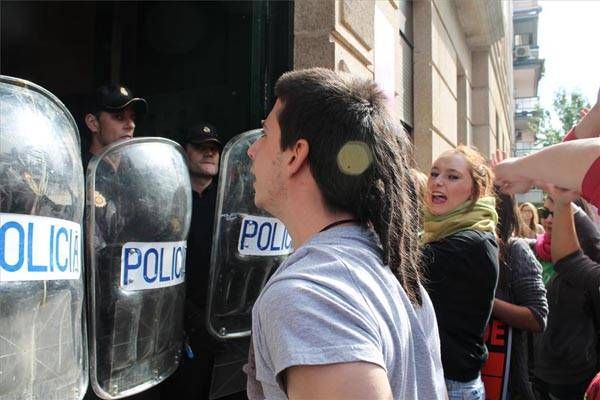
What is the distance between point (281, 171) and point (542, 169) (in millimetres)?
790

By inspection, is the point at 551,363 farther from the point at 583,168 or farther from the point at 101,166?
the point at 101,166

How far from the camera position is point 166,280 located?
196 centimetres

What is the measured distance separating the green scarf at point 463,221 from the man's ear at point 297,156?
135 cm

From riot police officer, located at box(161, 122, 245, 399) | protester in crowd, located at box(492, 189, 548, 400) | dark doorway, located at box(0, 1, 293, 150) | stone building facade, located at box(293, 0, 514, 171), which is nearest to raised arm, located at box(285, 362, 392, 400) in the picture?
stone building facade, located at box(293, 0, 514, 171)

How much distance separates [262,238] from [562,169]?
4.30 ft

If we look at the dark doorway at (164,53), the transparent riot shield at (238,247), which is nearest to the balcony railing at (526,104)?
the dark doorway at (164,53)

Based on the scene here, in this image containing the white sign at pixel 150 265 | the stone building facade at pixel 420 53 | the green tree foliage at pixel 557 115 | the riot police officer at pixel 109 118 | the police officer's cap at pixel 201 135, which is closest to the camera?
the white sign at pixel 150 265

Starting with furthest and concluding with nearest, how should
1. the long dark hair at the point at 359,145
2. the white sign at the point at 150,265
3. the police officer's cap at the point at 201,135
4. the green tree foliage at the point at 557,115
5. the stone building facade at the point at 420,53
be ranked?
the green tree foliage at the point at 557,115 → the stone building facade at the point at 420,53 → the police officer's cap at the point at 201,135 → the white sign at the point at 150,265 → the long dark hair at the point at 359,145

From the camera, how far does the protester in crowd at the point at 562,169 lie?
1.35 m

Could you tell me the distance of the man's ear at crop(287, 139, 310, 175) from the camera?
115 cm

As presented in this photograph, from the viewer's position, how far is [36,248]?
53.1 inches

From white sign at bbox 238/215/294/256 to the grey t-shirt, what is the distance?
126 cm

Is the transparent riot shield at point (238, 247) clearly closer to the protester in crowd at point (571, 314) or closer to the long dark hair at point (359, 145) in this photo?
the long dark hair at point (359, 145)

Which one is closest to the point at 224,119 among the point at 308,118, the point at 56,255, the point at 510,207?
the point at 510,207
